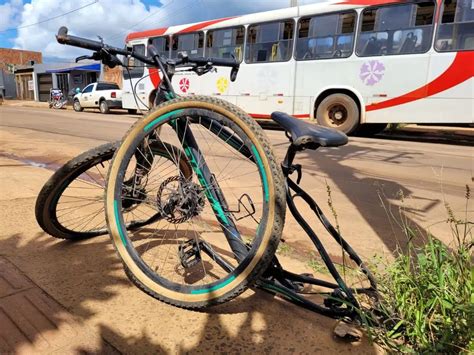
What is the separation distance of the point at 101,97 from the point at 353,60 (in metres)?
14.9

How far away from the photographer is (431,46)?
373 inches

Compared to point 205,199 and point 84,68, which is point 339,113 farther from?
point 84,68

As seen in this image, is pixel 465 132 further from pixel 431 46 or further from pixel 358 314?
pixel 358 314

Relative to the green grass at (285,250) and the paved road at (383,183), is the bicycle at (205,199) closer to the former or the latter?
the green grass at (285,250)

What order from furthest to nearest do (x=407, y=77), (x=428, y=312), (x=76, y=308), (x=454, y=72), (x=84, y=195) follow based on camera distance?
(x=407, y=77) → (x=454, y=72) → (x=84, y=195) → (x=76, y=308) → (x=428, y=312)

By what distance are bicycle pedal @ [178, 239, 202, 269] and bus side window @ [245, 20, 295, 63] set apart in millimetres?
10519

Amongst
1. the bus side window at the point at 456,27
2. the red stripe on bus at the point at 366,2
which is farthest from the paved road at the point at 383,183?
the red stripe on bus at the point at 366,2

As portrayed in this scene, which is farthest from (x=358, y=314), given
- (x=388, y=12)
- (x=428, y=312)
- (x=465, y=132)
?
(x=465, y=132)

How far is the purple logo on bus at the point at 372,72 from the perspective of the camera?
406 inches

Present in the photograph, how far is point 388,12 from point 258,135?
9717mm

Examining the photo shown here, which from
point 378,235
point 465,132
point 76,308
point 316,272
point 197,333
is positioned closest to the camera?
point 197,333

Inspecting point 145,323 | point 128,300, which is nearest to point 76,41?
point 128,300

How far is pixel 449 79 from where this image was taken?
368 inches

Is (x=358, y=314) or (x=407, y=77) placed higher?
(x=407, y=77)
